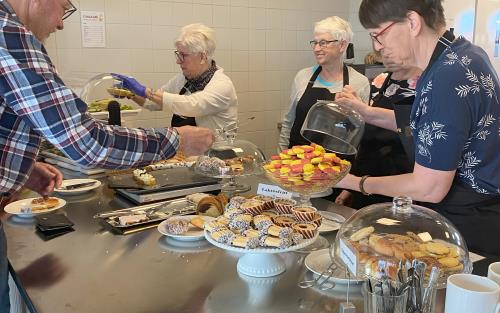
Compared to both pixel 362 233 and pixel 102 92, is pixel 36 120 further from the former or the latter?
pixel 102 92

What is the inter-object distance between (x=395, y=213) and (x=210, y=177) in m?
1.02

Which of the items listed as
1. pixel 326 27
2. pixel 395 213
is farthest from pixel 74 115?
pixel 326 27

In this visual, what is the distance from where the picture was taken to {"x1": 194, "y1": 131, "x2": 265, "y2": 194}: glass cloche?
187cm

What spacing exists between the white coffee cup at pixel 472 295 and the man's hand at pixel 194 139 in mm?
854

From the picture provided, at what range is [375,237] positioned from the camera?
1055mm

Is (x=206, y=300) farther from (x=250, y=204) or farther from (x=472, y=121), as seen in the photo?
(x=472, y=121)

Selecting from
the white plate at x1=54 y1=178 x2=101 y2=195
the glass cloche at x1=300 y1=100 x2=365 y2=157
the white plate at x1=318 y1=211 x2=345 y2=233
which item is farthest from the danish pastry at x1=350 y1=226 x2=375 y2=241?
the white plate at x1=54 y1=178 x2=101 y2=195

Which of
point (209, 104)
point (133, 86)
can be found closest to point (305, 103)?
point (209, 104)

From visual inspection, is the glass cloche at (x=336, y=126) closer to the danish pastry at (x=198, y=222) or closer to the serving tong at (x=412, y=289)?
Result: the danish pastry at (x=198, y=222)

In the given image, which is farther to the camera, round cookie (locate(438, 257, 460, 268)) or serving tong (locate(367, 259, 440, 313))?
round cookie (locate(438, 257, 460, 268))

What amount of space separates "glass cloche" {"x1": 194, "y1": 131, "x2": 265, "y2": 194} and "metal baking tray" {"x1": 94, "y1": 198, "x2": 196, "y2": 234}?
17 cm

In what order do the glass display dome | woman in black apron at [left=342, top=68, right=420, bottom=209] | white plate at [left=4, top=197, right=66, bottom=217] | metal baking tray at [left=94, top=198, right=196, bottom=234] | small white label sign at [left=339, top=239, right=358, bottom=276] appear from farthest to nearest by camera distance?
1. the glass display dome
2. woman in black apron at [left=342, top=68, right=420, bottom=209]
3. white plate at [left=4, top=197, right=66, bottom=217]
4. metal baking tray at [left=94, top=198, right=196, bottom=234]
5. small white label sign at [left=339, top=239, right=358, bottom=276]

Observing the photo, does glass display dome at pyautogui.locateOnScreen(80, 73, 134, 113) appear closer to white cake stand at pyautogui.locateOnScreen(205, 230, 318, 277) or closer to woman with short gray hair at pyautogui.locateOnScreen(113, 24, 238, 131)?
woman with short gray hair at pyautogui.locateOnScreen(113, 24, 238, 131)

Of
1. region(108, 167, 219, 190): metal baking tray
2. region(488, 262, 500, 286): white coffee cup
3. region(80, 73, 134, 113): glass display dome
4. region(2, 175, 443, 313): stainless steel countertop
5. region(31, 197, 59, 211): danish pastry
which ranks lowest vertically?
region(2, 175, 443, 313): stainless steel countertop
